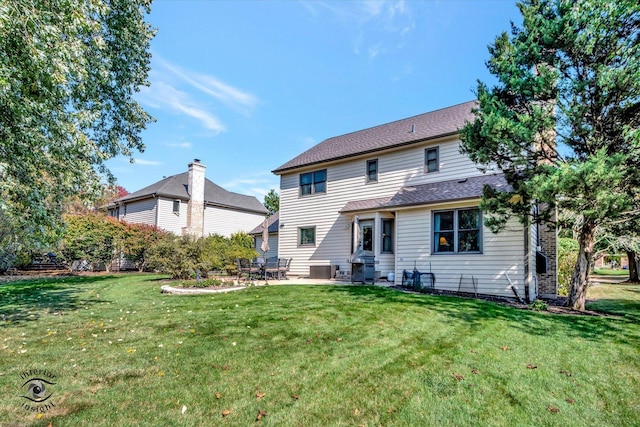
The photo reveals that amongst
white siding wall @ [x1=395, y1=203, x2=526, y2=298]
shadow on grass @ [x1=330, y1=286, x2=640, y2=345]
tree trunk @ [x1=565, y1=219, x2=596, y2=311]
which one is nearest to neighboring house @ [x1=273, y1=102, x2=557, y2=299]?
white siding wall @ [x1=395, y1=203, x2=526, y2=298]

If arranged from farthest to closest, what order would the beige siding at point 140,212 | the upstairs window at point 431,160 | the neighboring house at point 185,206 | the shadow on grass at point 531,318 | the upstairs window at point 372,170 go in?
the beige siding at point 140,212 → the neighboring house at point 185,206 → the upstairs window at point 372,170 → the upstairs window at point 431,160 → the shadow on grass at point 531,318

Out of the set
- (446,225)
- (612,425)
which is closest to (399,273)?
(446,225)

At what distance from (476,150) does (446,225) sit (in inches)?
140

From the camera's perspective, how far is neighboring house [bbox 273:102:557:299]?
10.7m

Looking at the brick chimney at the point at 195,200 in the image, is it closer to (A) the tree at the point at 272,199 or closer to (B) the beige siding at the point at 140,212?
(B) the beige siding at the point at 140,212

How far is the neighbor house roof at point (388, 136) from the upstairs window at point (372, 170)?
1.79 feet

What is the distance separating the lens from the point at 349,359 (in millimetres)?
4555

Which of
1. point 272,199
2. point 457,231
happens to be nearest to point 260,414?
point 457,231

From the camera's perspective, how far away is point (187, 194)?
25203 millimetres

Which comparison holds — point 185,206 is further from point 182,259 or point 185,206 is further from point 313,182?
point 182,259

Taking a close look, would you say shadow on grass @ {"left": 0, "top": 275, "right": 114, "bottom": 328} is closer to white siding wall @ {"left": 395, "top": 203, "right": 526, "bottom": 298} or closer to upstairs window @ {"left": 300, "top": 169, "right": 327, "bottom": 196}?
white siding wall @ {"left": 395, "top": 203, "right": 526, "bottom": 298}

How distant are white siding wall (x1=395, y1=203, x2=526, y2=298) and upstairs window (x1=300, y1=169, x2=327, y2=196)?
5179mm

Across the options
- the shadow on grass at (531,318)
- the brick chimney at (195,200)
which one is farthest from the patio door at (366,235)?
the brick chimney at (195,200)

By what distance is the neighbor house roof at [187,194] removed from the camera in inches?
965
